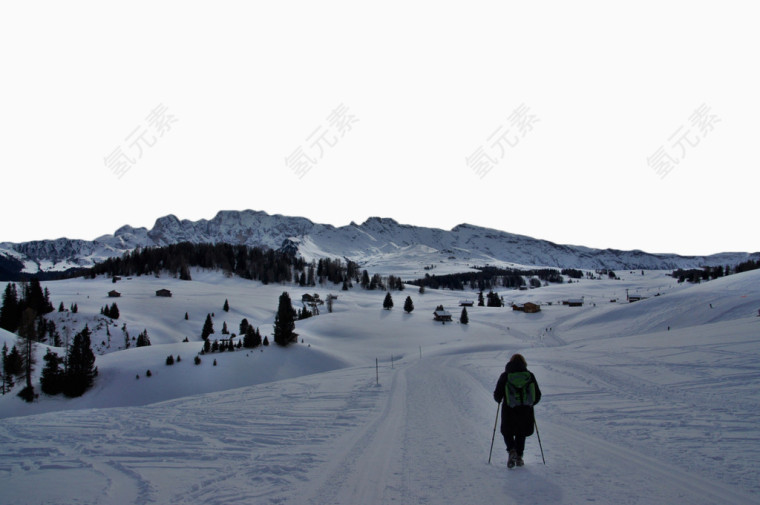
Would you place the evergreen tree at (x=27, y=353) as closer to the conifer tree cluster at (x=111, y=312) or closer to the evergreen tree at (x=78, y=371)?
the evergreen tree at (x=78, y=371)

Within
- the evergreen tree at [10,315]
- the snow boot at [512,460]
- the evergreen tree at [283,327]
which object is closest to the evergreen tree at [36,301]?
the evergreen tree at [10,315]

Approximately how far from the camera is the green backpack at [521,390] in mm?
6645

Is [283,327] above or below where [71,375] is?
above

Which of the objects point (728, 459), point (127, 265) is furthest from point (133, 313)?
point (728, 459)

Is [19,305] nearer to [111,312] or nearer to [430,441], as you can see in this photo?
[111,312]

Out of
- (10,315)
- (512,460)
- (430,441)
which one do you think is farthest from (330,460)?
(10,315)

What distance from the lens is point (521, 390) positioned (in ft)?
21.9

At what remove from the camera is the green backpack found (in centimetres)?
664

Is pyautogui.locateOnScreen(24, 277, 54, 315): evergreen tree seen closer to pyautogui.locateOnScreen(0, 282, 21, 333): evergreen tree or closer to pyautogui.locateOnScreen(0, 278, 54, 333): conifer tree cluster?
pyautogui.locateOnScreen(0, 278, 54, 333): conifer tree cluster

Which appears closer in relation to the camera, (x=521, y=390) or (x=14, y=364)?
(x=521, y=390)

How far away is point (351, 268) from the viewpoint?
489 ft

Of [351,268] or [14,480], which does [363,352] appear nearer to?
[14,480]

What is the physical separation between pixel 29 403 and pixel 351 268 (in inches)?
4701

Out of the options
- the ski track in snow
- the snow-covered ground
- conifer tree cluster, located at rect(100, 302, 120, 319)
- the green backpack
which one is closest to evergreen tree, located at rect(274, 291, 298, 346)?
the snow-covered ground
